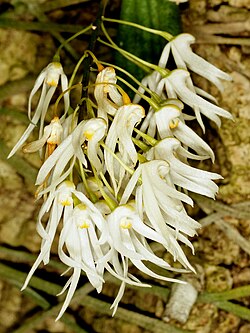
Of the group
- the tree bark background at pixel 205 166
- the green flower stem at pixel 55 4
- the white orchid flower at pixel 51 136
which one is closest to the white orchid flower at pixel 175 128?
the white orchid flower at pixel 51 136

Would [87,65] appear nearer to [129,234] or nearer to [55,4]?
[129,234]

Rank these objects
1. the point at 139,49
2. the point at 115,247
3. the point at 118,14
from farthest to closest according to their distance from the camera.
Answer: the point at 118,14 → the point at 139,49 → the point at 115,247

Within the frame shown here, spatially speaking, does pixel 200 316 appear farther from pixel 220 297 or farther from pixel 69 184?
pixel 69 184

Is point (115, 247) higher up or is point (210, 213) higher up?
point (115, 247)

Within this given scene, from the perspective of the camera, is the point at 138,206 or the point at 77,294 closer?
the point at 138,206

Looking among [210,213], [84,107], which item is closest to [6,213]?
[210,213]

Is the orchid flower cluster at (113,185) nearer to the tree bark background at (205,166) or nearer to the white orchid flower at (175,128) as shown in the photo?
the white orchid flower at (175,128)

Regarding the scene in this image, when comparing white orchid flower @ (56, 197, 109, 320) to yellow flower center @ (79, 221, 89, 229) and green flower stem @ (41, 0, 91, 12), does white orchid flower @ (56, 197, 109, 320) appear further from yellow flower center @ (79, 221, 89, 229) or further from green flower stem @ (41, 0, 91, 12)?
green flower stem @ (41, 0, 91, 12)

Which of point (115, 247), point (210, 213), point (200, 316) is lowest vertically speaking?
point (200, 316)

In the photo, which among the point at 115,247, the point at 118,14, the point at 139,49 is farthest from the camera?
the point at 118,14
